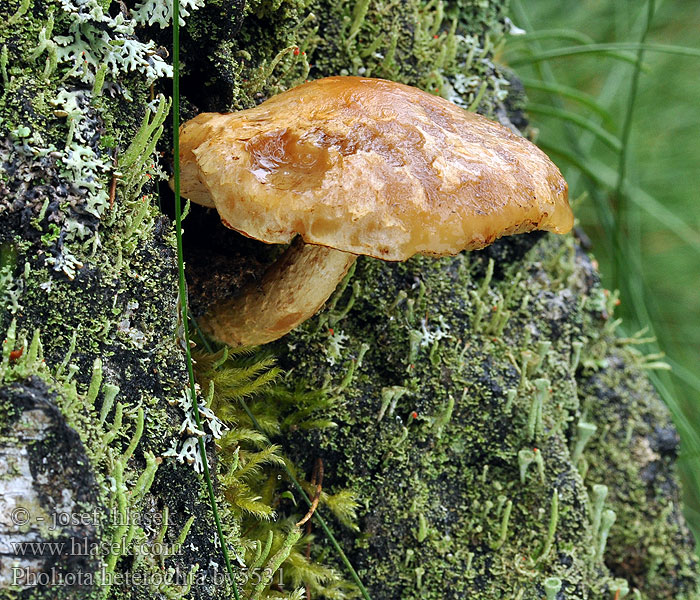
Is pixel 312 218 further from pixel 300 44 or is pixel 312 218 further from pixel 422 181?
pixel 300 44

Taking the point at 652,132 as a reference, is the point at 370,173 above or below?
above

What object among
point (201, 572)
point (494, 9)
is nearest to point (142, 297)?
point (201, 572)

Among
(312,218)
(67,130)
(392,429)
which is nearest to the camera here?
(312,218)

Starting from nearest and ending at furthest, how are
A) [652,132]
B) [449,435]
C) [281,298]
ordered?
1. [281,298]
2. [449,435]
3. [652,132]

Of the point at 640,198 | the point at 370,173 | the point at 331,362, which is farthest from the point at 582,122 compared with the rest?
the point at 370,173

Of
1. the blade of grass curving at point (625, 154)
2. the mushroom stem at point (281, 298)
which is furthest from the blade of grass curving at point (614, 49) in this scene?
the mushroom stem at point (281, 298)

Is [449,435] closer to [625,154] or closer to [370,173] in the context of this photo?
[370,173]

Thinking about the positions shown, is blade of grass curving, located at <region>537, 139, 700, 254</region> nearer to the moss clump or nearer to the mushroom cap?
the moss clump

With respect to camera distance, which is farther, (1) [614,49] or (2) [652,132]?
(2) [652,132]
